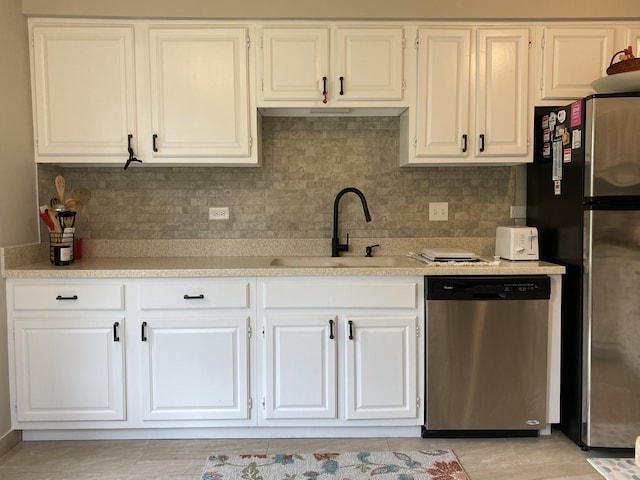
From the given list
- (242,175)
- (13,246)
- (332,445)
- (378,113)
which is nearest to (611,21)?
(378,113)

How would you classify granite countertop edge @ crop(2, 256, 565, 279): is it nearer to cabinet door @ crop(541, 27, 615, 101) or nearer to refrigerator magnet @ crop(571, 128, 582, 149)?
refrigerator magnet @ crop(571, 128, 582, 149)

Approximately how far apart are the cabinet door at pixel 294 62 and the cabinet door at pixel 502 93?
855mm

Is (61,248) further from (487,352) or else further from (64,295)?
(487,352)

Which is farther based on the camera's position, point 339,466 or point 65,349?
point 65,349

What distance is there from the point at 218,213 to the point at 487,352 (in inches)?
68.3

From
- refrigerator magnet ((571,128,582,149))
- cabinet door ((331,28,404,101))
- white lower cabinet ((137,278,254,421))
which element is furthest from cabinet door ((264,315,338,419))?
refrigerator magnet ((571,128,582,149))

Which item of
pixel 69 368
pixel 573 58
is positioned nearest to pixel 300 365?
pixel 69 368

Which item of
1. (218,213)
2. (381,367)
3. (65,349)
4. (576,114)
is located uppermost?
(576,114)

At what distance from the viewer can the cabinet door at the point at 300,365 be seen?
7.36ft

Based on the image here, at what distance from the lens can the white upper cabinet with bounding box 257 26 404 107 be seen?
95.0 inches

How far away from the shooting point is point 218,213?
281 centimetres

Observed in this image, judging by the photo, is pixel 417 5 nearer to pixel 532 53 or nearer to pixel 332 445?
pixel 532 53

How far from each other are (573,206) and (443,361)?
0.99 meters

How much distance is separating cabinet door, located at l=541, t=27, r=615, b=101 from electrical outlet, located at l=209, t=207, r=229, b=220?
1946mm
